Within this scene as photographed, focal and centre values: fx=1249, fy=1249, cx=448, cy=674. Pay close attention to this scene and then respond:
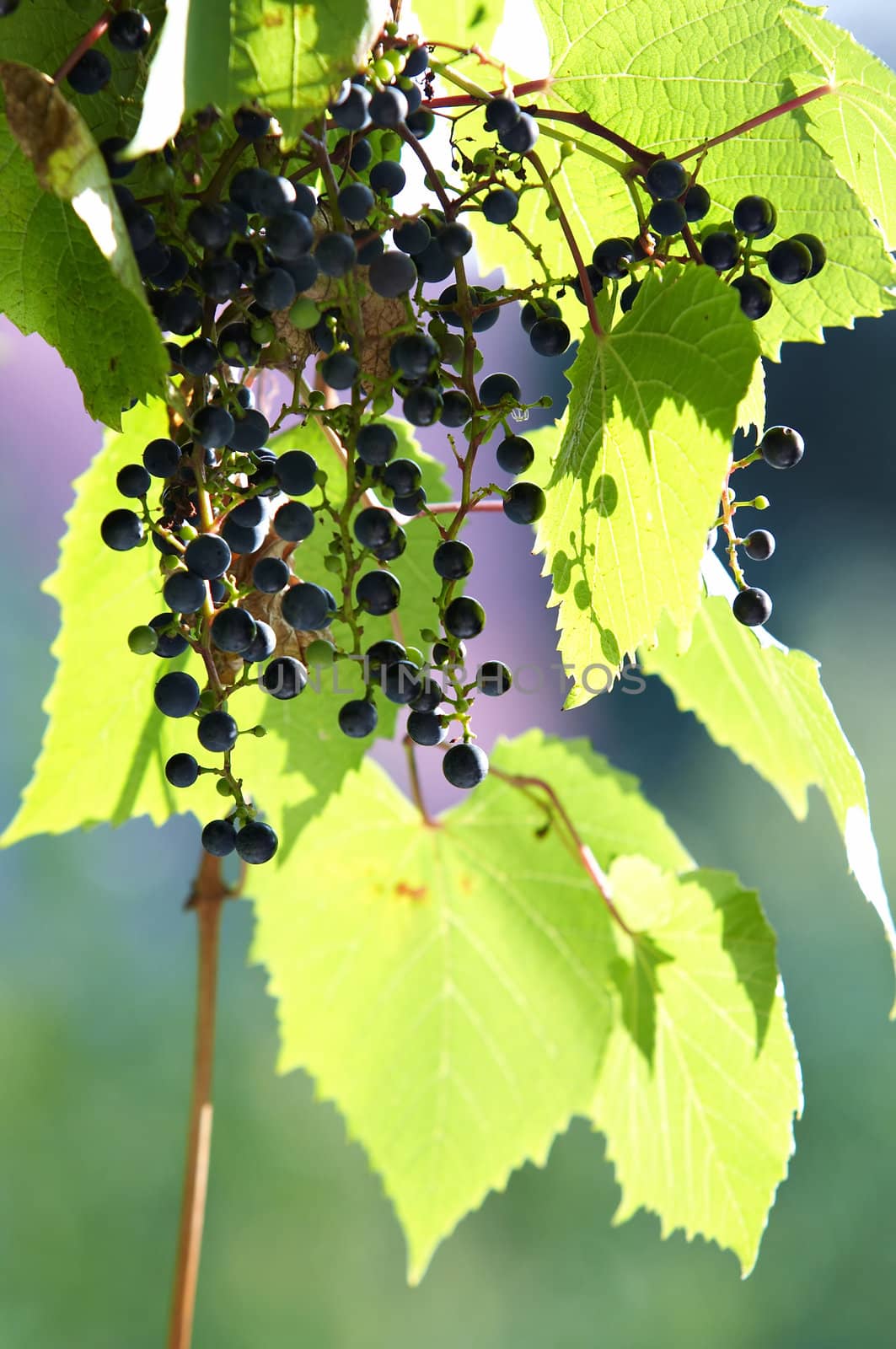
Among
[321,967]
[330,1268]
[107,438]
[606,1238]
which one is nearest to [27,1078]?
[330,1268]

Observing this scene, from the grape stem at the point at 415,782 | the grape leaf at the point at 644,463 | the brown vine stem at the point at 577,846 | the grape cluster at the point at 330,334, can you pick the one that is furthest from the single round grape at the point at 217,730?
the brown vine stem at the point at 577,846

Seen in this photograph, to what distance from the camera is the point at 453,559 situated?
394mm

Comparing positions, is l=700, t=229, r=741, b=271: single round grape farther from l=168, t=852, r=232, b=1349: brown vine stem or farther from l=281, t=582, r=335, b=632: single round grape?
l=168, t=852, r=232, b=1349: brown vine stem

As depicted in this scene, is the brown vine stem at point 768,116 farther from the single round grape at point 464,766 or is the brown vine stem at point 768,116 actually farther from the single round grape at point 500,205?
the single round grape at point 464,766

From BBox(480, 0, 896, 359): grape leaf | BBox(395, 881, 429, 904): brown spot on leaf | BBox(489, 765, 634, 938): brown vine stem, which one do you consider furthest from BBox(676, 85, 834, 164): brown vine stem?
BBox(395, 881, 429, 904): brown spot on leaf

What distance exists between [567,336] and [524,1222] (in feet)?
8.60

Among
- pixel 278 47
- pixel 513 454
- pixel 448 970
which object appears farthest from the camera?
pixel 448 970

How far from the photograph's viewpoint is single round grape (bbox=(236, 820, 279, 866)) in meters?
0.40

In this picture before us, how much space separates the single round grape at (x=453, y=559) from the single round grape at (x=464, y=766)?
0.19 ft

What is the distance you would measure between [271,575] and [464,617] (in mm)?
67

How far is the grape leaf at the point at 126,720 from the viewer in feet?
2.10

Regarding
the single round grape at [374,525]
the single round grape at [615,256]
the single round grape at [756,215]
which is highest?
the single round grape at [756,215]

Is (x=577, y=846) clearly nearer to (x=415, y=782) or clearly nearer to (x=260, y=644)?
(x=415, y=782)

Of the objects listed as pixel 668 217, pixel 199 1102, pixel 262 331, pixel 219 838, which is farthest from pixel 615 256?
pixel 199 1102
